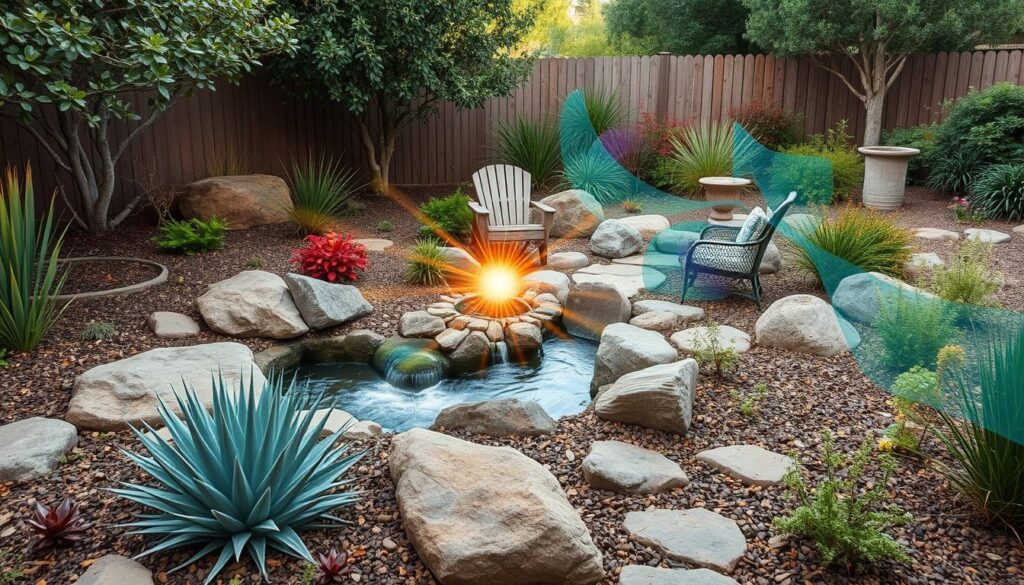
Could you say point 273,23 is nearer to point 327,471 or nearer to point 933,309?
point 327,471

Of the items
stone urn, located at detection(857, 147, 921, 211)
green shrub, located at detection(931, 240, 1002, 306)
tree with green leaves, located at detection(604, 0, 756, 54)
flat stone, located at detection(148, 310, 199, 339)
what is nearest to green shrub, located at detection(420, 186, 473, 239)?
flat stone, located at detection(148, 310, 199, 339)

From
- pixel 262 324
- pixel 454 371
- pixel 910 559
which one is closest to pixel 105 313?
pixel 262 324

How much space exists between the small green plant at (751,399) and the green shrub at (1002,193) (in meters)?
5.09

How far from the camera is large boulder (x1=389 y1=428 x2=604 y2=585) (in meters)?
2.10

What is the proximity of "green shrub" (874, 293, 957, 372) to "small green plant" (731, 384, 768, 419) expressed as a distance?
693mm

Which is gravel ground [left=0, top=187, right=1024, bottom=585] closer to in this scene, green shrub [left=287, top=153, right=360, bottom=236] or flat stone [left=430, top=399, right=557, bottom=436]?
flat stone [left=430, top=399, right=557, bottom=436]

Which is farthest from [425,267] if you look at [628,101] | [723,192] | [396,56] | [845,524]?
[628,101]

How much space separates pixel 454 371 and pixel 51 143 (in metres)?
4.53

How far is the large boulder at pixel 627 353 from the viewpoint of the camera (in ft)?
12.0

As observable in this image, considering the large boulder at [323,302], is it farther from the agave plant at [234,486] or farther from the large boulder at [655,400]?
the agave plant at [234,486]

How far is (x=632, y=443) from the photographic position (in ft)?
9.76

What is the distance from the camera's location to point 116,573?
210cm

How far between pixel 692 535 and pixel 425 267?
338 cm

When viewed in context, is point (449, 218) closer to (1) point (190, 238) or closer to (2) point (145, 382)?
(1) point (190, 238)
